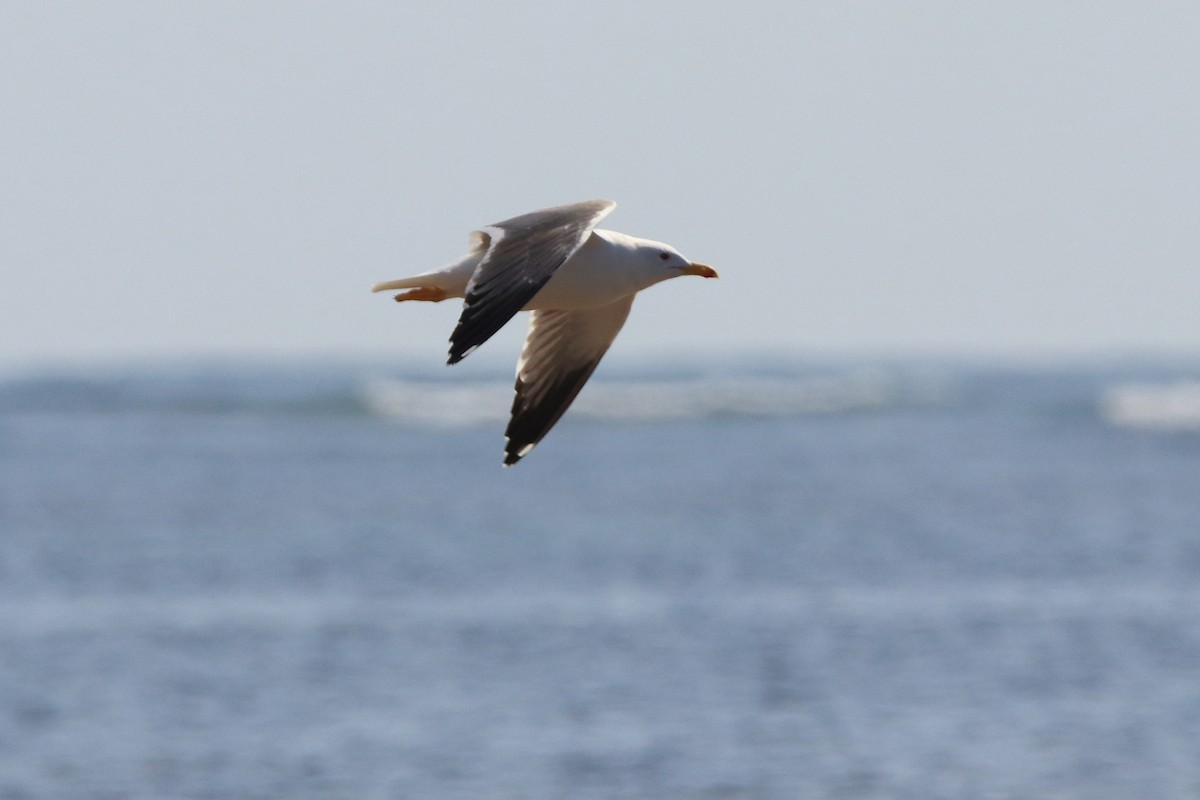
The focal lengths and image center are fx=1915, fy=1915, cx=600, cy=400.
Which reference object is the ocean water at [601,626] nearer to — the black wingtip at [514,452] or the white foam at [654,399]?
the black wingtip at [514,452]

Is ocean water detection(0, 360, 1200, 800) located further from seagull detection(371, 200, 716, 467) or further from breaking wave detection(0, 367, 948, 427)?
breaking wave detection(0, 367, 948, 427)

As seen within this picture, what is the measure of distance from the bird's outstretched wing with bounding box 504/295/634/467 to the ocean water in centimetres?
291

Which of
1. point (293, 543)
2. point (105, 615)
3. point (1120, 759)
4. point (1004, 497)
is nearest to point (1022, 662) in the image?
point (1120, 759)

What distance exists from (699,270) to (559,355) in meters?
0.77

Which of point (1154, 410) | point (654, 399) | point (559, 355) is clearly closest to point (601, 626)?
point (559, 355)

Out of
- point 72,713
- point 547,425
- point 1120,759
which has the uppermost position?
point 547,425

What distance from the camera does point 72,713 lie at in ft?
34.8

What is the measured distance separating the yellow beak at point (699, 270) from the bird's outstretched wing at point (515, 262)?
1.16 feet

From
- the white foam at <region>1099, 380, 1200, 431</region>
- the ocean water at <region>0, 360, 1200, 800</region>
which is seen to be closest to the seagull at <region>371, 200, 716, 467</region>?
the ocean water at <region>0, 360, 1200, 800</region>

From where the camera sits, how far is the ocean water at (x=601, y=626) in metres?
9.50

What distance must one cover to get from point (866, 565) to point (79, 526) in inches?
320

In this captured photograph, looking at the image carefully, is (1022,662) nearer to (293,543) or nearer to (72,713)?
(72,713)

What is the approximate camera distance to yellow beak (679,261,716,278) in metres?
6.04

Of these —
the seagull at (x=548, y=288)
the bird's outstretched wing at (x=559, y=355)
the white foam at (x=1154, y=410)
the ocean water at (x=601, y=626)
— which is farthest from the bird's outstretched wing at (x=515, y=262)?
the white foam at (x=1154, y=410)
